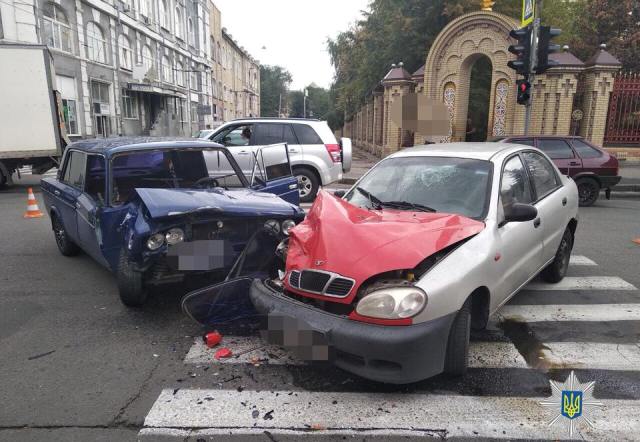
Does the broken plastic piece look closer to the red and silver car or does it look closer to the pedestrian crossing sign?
the red and silver car

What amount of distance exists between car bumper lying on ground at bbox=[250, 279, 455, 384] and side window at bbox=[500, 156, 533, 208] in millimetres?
1564

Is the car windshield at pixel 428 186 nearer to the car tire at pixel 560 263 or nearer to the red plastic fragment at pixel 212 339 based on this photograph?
the red plastic fragment at pixel 212 339

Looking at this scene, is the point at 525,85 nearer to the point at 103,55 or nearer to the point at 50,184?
the point at 50,184

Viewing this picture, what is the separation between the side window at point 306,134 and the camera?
35.6 ft

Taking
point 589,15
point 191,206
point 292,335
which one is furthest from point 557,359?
point 589,15

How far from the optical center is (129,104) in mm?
31078

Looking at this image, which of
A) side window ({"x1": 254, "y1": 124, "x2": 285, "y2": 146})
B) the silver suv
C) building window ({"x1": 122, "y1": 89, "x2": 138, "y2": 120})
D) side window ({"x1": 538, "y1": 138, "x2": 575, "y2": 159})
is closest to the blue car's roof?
the silver suv

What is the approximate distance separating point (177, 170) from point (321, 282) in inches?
135

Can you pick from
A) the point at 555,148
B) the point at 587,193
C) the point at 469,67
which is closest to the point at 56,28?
the point at 469,67

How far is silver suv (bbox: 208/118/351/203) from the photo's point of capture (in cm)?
1067

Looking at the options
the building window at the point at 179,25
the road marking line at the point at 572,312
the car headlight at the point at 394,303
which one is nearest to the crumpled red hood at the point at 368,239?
the car headlight at the point at 394,303

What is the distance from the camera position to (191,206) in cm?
412

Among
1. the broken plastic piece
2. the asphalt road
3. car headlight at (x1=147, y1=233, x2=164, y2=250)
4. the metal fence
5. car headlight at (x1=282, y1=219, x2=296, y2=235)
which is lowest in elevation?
the asphalt road

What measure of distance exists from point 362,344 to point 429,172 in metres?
2.09
